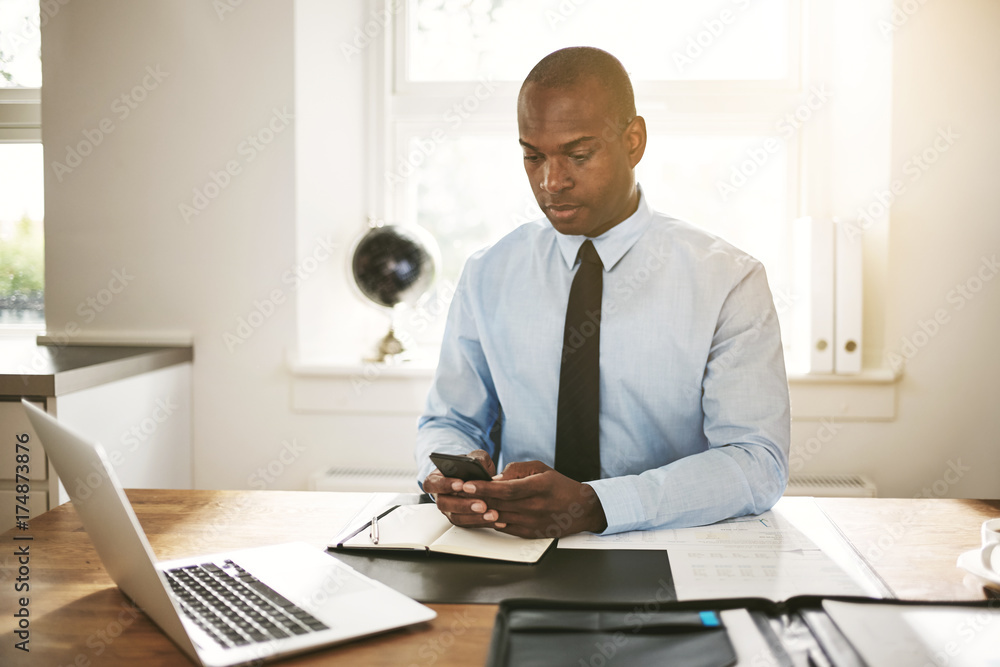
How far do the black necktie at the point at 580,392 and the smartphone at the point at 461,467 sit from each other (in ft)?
1.10

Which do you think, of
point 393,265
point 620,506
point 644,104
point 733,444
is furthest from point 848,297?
point 620,506

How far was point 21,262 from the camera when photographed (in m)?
2.85

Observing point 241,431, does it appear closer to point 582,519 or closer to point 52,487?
point 52,487

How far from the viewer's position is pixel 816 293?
2320mm

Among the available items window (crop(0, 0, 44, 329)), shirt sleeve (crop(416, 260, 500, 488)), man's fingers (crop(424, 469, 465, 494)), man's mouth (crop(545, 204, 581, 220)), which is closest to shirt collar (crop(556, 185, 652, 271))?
man's mouth (crop(545, 204, 581, 220))

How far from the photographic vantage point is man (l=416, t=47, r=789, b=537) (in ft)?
4.45

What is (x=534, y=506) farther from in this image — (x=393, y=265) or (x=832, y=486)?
(x=832, y=486)

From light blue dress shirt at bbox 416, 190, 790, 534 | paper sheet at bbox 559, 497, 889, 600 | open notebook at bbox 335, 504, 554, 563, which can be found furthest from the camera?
light blue dress shirt at bbox 416, 190, 790, 534

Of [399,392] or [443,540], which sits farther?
[399,392]

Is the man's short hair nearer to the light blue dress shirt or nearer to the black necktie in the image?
the light blue dress shirt

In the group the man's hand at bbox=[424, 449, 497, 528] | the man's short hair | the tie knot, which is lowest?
the man's hand at bbox=[424, 449, 497, 528]

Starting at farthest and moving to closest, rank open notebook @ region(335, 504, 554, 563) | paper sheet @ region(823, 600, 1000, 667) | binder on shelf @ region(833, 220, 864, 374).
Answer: binder on shelf @ region(833, 220, 864, 374)
open notebook @ region(335, 504, 554, 563)
paper sheet @ region(823, 600, 1000, 667)

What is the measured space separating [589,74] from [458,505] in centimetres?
79

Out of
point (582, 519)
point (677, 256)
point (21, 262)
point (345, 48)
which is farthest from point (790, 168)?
point (21, 262)
